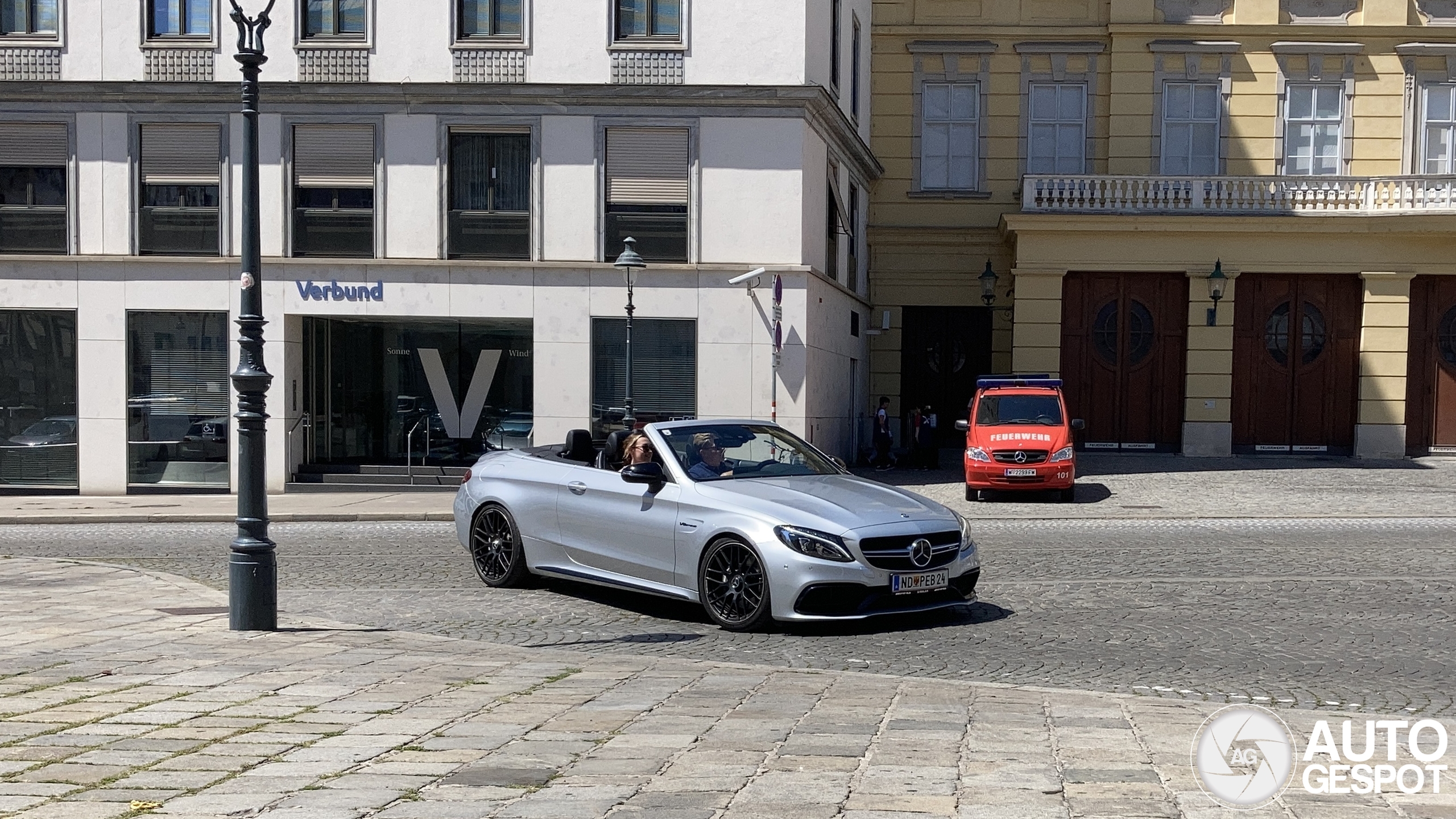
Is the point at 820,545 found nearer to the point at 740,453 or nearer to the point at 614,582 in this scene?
the point at 740,453

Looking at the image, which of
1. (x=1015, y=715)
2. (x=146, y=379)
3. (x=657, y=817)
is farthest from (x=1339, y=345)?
(x=657, y=817)

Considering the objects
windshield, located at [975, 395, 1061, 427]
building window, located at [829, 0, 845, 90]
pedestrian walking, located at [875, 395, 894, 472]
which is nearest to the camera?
windshield, located at [975, 395, 1061, 427]

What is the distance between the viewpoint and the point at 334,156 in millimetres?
24688

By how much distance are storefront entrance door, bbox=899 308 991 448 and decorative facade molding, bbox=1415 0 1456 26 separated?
12.1m

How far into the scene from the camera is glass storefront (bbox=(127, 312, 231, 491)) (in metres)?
24.9

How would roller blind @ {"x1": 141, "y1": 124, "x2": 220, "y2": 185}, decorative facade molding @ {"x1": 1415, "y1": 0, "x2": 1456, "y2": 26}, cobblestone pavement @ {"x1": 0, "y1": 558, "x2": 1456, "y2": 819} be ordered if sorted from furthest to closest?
decorative facade molding @ {"x1": 1415, "y1": 0, "x2": 1456, "y2": 26} → roller blind @ {"x1": 141, "y1": 124, "x2": 220, "y2": 185} → cobblestone pavement @ {"x1": 0, "y1": 558, "x2": 1456, "y2": 819}

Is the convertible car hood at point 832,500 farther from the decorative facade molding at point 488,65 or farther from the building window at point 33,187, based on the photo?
the building window at point 33,187

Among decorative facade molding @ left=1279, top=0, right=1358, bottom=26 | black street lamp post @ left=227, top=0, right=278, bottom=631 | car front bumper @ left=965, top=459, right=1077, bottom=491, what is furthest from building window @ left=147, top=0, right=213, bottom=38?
decorative facade molding @ left=1279, top=0, right=1358, bottom=26

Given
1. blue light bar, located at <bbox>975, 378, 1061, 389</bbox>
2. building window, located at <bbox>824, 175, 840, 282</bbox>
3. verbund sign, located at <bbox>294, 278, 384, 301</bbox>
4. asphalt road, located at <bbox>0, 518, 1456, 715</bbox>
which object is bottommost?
asphalt road, located at <bbox>0, 518, 1456, 715</bbox>

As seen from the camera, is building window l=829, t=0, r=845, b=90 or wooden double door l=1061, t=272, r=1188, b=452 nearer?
building window l=829, t=0, r=845, b=90

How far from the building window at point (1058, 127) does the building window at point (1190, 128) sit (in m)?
1.93

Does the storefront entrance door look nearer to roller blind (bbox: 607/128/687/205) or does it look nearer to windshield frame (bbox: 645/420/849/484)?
roller blind (bbox: 607/128/687/205)

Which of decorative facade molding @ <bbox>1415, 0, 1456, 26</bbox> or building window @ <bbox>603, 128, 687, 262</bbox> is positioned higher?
decorative facade molding @ <bbox>1415, 0, 1456, 26</bbox>
